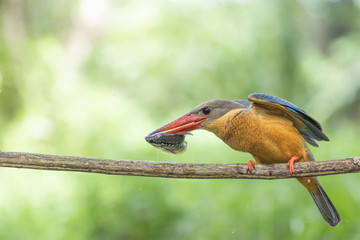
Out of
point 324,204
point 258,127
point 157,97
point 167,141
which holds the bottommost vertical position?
point 157,97

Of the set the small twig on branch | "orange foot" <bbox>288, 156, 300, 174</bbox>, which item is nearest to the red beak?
the small twig on branch

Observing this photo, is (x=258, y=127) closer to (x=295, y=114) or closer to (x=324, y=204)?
(x=295, y=114)

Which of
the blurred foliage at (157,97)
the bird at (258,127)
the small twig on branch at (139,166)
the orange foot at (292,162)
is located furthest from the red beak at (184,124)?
the blurred foliage at (157,97)

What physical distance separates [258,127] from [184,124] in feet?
0.99

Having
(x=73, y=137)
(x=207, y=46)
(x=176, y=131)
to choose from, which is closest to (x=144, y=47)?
(x=207, y=46)

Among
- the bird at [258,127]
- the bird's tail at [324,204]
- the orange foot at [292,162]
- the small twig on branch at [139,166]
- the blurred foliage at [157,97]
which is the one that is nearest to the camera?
the small twig on branch at [139,166]

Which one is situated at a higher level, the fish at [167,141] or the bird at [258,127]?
the bird at [258,127]

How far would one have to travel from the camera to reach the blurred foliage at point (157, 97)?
3.21m

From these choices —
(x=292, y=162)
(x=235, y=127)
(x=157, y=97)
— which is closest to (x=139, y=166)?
(x=235, y=127)

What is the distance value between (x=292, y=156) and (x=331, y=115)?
4.59 metres

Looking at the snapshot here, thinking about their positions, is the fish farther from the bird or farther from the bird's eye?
the bird's eye

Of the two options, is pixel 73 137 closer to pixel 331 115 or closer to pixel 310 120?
pixel 310 120

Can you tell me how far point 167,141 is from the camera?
74.1 inches

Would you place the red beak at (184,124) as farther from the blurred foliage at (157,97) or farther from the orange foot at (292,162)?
the blurred foliage at (157,97)
